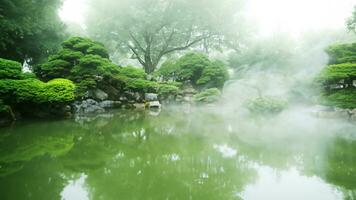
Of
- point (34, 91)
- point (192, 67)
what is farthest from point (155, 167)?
point (192, 67)

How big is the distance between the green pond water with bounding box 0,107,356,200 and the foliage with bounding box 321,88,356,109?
2130mm

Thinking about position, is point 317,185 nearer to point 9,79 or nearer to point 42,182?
point 42,182

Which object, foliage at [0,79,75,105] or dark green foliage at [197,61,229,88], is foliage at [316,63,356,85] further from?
foliage at [0,79,75,105]

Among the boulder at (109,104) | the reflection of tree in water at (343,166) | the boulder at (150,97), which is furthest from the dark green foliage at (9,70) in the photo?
the reflection of tree in water at (343,166)

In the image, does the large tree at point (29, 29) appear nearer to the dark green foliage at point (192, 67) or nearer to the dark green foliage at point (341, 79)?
the dark green foliage at point (192, 67)

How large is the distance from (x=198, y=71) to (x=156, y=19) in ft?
12.8

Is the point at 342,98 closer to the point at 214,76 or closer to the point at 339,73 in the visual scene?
the point at 339,73

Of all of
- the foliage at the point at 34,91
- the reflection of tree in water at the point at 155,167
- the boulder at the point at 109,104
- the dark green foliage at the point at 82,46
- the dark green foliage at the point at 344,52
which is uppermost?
the dark green foliage at the point at 82,46

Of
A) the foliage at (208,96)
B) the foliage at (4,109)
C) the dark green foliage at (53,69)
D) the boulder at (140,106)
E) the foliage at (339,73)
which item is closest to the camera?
the foliage at (4,109)

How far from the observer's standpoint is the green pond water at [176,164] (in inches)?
94.9

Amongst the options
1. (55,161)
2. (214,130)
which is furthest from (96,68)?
(55,161)

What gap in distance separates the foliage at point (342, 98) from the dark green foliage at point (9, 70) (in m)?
8.42

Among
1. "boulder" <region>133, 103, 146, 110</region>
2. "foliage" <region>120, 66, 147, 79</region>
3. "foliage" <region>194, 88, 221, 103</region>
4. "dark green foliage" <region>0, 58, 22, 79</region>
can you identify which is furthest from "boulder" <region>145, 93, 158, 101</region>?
"dark green foliage" <region>0, 58, 22, 79</region>

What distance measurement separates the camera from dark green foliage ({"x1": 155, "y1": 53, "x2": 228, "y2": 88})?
44.3 ft
